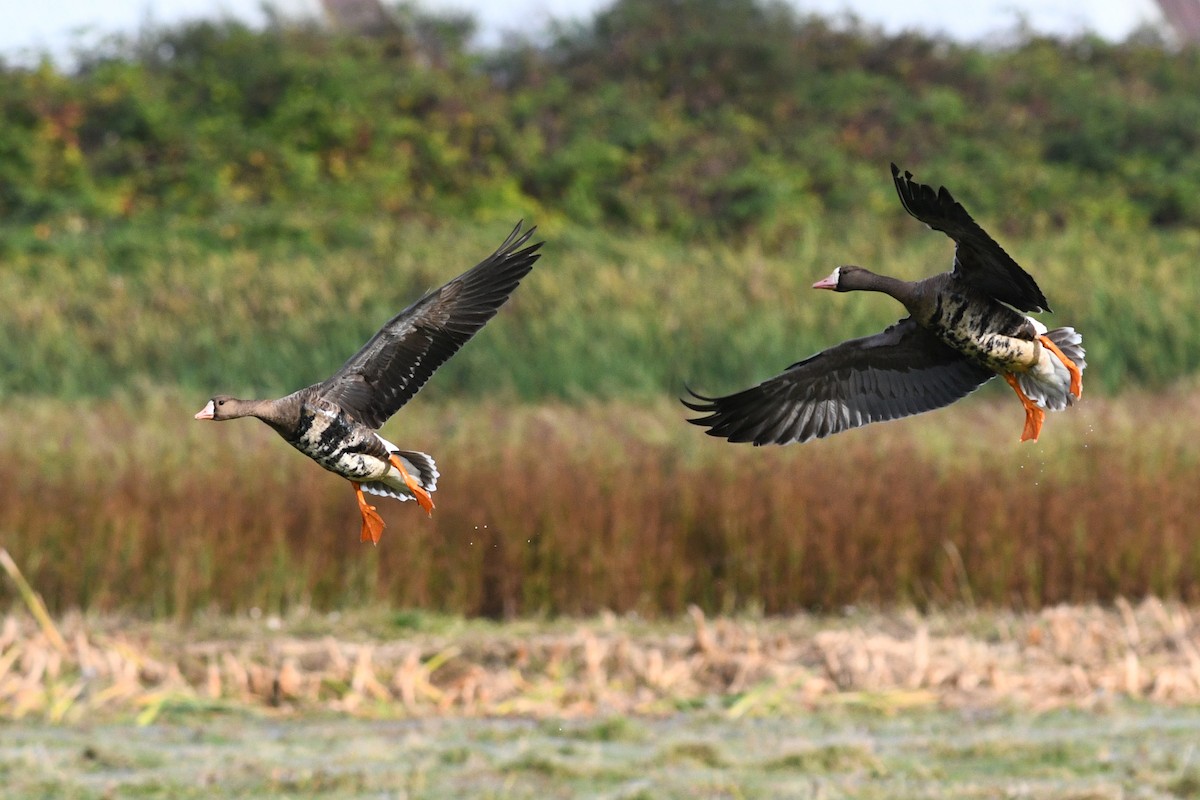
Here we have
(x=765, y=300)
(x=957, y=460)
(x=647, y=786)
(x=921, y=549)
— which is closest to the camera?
(x=647, y=786)

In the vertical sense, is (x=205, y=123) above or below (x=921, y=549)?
above

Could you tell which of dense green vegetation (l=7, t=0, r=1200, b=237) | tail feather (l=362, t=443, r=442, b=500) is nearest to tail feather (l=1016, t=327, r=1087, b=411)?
tail feather (l=362, t=443, r=442, b=500)

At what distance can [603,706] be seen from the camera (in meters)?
10.7

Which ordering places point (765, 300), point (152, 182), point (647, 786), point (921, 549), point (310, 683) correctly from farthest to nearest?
point (152, 182), point (765, 300), point (921, 549), point (310, 683), point (647, 786)

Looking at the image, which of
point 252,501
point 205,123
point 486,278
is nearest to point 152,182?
point 205,123

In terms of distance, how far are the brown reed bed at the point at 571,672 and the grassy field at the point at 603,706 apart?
0.02m

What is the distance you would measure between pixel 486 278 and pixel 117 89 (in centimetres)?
2552

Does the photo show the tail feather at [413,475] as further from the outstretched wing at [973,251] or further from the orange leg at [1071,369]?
the orange leg at [1071,369]

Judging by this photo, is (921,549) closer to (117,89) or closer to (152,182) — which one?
(152,182)

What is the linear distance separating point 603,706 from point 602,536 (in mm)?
1389

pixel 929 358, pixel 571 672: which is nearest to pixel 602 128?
pixel 571 672

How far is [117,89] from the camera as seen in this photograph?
26.8 m

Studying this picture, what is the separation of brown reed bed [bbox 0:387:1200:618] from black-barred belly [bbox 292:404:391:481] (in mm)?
9338

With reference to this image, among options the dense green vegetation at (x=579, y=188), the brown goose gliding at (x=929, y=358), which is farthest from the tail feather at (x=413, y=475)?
the dense green vegetation at (x=579, y=188)
